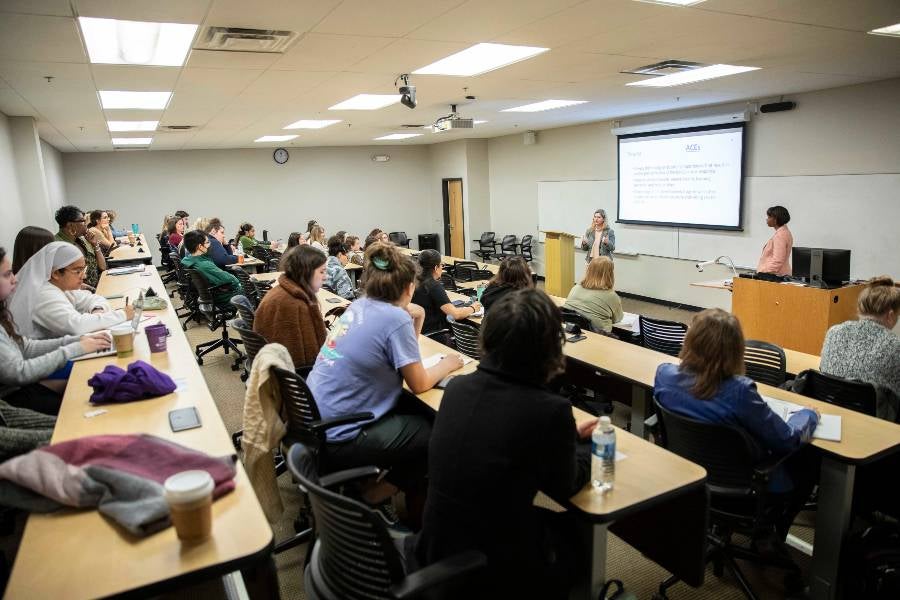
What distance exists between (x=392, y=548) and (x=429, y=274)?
322 centimetres

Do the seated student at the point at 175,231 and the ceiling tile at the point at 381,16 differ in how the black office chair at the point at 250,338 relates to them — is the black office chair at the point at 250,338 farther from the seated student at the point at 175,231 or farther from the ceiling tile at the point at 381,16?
the seated student at the point at 175,231

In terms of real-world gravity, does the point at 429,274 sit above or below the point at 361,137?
below

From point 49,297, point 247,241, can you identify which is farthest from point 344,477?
point 247,241

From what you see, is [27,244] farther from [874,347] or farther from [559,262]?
[559,262]

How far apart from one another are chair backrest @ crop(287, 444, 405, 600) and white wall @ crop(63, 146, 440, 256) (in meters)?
12.2

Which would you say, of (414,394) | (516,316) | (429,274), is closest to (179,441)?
(414,394)

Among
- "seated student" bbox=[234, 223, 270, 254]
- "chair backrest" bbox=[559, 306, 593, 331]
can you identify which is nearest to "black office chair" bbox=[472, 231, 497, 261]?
"seated student" bbox=[234, 223, 270, 254]

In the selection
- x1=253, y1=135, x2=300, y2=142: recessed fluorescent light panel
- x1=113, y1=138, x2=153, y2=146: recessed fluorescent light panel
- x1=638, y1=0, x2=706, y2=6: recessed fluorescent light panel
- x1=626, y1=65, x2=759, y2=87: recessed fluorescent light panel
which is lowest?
x1=638, y1=0, x2=706, y2=6: recessed fluorescent light panel

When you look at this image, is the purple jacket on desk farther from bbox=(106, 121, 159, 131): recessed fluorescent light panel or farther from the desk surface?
bbox=(106, 121, 159, 131): recessed fluorescent light panel

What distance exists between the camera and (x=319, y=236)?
769 cm

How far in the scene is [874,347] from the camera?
2775 millimetres

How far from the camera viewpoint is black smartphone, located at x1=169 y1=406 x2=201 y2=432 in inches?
85.0

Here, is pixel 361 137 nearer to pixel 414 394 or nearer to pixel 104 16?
pixel 104 16

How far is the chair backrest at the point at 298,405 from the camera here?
2402 millimetres
